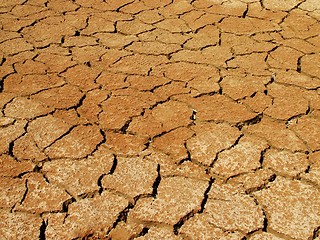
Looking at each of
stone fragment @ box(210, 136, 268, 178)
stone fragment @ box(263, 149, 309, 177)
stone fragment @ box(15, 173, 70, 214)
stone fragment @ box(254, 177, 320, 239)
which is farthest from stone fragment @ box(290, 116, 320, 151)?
stone fragment @ box(15, 173, 70, 214)

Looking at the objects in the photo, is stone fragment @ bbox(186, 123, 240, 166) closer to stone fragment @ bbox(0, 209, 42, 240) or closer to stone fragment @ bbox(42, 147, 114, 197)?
stone fragment @ bbox(42, 147, 114, 197)

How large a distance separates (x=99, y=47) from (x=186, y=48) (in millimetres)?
691

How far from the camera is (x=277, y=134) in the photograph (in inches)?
112

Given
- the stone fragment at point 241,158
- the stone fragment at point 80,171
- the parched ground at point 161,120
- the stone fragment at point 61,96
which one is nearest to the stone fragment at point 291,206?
the parched ground at point 161,120

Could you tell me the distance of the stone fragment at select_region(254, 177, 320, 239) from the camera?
7.36 ft

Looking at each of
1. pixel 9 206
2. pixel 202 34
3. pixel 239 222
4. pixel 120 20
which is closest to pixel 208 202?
pixel 239 222

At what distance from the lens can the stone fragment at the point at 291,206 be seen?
224cm

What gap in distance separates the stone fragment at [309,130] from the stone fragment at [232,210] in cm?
60

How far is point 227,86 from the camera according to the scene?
3.28m

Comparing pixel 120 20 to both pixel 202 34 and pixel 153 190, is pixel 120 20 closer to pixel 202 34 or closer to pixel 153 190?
pixel 202 34

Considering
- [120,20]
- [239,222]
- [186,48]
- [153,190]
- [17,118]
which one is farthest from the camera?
[120,20]

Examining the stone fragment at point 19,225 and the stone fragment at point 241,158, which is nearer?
the stone fragment at point 19,225

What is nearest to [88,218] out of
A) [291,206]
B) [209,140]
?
[209,140]

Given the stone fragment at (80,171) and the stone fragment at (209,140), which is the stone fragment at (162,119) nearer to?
Result: the stone fragment at (209,140)
